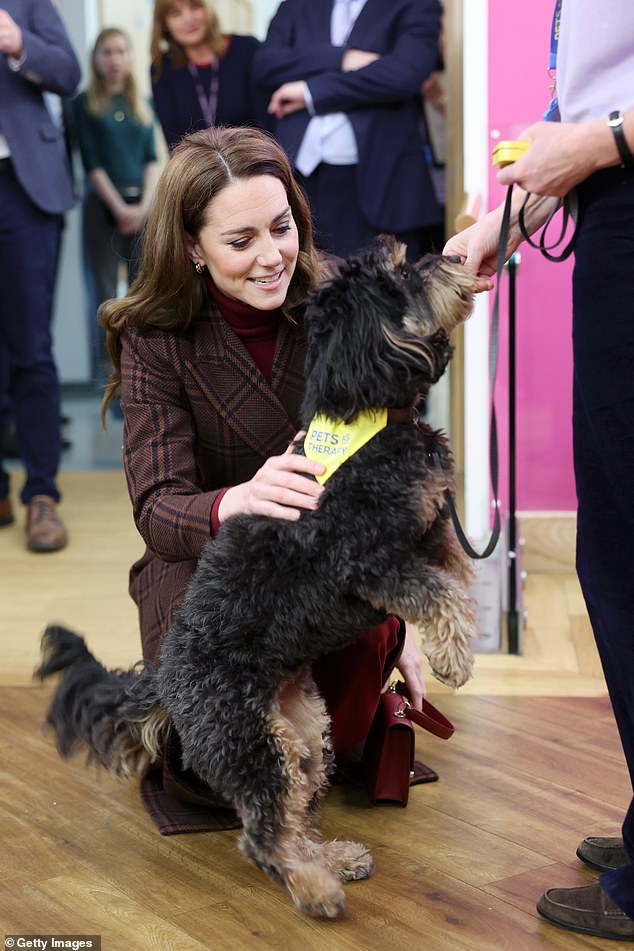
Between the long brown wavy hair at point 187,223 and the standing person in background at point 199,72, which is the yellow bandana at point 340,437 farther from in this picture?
the standing person in background at point 199,72

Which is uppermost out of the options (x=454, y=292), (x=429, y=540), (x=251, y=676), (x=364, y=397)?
(x=454, y=292)

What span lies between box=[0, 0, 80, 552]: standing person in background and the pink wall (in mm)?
1607

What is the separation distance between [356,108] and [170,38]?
3.49 ft

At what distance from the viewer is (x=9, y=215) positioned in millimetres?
4000

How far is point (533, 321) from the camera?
3.59 metres

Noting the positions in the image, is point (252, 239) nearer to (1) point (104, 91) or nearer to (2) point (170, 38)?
(2) point (170, 38)

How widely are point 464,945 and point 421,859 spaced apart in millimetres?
277

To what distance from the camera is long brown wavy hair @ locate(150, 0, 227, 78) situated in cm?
436

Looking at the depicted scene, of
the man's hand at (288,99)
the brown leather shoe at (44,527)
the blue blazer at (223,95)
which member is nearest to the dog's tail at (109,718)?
the brown leather shoe at (44,527)

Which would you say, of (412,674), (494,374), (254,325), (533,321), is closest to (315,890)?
(412,674)

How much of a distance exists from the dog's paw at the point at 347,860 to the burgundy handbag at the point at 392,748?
0.24 meters

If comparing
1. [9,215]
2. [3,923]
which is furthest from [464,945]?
[9,215]

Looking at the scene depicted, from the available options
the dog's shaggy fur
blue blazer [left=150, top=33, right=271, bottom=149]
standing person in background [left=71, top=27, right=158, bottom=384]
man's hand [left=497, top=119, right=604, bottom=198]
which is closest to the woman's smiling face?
the dog's shaggy fur

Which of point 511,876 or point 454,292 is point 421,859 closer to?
point 511,876
